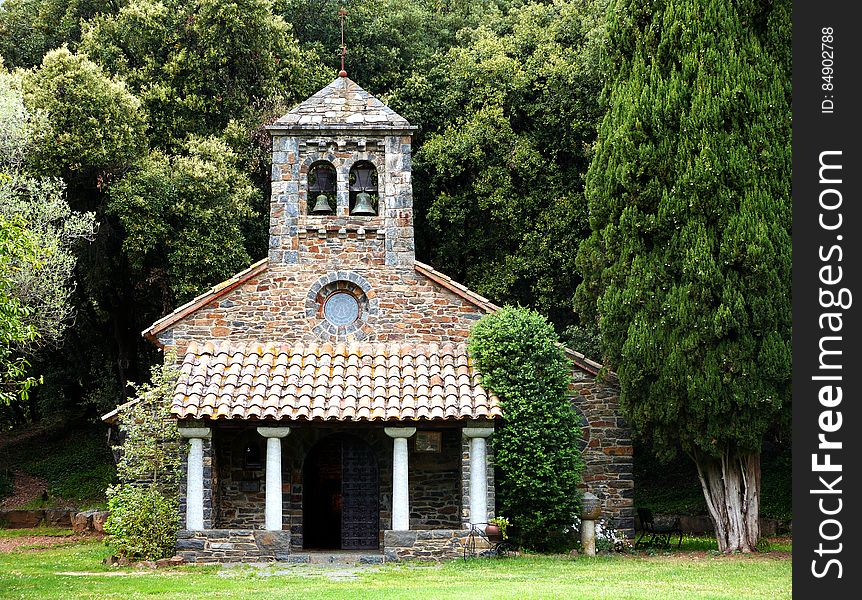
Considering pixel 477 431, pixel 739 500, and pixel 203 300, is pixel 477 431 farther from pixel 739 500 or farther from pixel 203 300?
pixel 203 300

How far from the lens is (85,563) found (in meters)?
17.8

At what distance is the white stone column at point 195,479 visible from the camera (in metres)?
17.5

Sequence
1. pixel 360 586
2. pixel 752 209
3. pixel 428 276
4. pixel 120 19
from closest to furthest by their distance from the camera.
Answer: pixel 360 586
pixel 752 209
pixel 428 276
pixel 120 19

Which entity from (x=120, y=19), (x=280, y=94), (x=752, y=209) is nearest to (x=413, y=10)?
(x=280, y=94)

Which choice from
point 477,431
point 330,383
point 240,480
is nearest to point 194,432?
point 240,480

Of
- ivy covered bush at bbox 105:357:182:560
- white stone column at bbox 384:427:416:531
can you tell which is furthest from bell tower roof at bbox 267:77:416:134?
white stone column at bbox 384:427:416:531

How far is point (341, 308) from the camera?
19.7m

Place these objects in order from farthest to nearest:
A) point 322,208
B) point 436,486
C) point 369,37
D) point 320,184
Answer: point 369,37
point 320,184
point 322,208
point 436,486

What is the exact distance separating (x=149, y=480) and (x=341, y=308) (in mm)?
4649

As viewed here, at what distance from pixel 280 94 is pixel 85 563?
14.3 m

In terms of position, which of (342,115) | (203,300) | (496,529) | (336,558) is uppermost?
(342,115)

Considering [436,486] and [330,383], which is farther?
[436,486]

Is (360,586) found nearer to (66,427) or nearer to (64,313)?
(64,313)

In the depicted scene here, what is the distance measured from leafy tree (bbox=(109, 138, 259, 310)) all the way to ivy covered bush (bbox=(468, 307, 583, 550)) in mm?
8180
